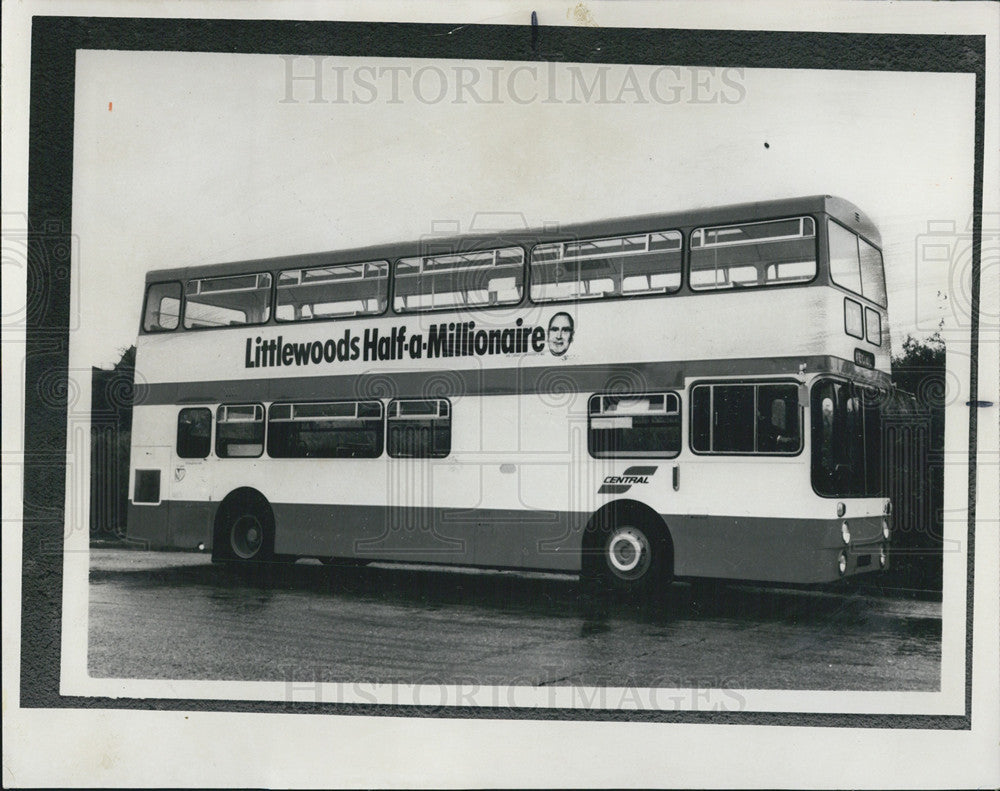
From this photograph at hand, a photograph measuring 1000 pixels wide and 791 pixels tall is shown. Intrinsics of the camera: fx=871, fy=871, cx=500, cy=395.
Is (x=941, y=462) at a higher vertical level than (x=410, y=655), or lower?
higher

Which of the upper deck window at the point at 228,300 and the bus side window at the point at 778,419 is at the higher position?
the upper deck window at the point at 228,300

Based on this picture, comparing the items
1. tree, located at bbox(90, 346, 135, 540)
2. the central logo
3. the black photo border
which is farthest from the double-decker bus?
the black photo border

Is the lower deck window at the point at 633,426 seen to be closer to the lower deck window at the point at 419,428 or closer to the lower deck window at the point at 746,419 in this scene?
the lower deck window at the point at 746,419

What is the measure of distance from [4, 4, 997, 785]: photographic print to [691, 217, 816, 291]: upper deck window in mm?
21

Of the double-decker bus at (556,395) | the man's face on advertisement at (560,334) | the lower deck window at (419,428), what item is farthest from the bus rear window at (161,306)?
the man's face on advertisement at (560,334)

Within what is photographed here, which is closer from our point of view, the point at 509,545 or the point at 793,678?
the point at 793,678

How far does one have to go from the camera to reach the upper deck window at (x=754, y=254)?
513cm

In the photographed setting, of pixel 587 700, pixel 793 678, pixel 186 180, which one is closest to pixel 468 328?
pixel 186 180

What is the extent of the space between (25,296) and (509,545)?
3.31 metres

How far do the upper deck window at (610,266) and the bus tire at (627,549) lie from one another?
4.53 feet

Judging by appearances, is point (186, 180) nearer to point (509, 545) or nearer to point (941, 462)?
point (509, 545)

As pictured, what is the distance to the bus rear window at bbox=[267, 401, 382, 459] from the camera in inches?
231

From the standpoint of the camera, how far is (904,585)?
16.5 ft

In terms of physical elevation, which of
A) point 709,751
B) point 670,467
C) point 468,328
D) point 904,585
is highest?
point 468,328
